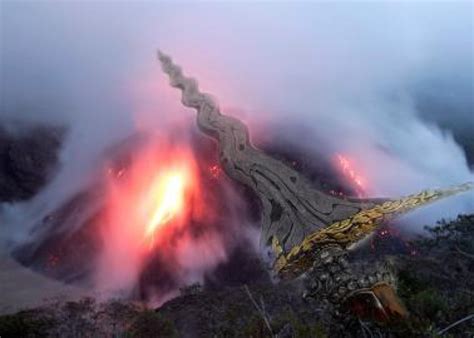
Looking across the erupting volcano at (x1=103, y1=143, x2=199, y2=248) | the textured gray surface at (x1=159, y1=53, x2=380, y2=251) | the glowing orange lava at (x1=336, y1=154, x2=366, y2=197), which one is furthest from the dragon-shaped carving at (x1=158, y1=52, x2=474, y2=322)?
the glowing orange lava at (x1=336, y1=154, x2=366, y2=197)

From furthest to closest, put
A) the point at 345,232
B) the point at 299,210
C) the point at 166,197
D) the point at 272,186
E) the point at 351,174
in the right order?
1. the point at 166,197
2. the point at 351,174
3. the point at 272,186
4. the point at 299,210
5. the point at 345,232

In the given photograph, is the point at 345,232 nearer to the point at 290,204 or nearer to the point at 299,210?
the point at 299,210

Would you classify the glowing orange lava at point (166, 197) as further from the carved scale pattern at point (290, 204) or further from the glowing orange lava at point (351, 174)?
the glowing orange lava at point (351, 174)

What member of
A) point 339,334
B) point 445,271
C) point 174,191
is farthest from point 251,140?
point 339,334

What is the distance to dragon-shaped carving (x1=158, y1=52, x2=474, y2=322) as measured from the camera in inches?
1652

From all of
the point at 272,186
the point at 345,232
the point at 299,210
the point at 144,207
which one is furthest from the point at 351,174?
the point at 144,207

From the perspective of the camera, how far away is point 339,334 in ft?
98.2

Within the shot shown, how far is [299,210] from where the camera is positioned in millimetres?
55875

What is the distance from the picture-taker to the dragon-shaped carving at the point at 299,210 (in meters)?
42.0

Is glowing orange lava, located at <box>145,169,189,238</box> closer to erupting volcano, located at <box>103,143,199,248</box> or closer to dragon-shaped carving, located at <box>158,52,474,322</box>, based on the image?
erupting volcano, located at <box>103,143,199,248</box>

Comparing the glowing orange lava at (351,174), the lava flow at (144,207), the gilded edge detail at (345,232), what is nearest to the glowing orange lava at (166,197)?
the lava flow at (144,207)

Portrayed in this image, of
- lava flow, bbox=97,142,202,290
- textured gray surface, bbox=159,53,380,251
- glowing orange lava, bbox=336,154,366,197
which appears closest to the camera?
textured gray surface, bbox=159,53,380,251

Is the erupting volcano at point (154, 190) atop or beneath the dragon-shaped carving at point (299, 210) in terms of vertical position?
atop

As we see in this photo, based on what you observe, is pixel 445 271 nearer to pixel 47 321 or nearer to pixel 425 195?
pixel 425 195
